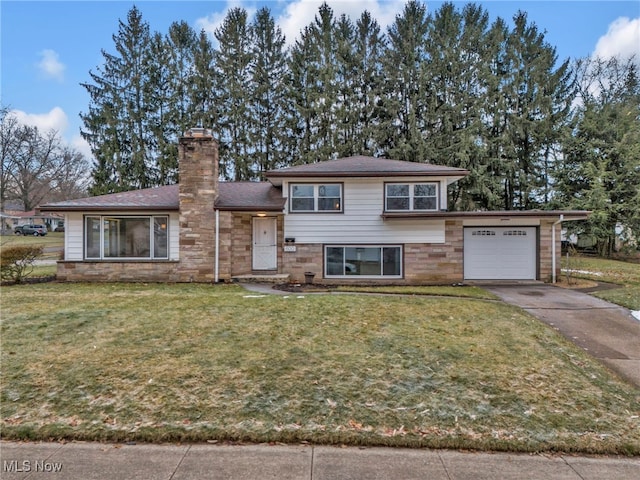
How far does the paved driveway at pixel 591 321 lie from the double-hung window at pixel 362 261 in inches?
133

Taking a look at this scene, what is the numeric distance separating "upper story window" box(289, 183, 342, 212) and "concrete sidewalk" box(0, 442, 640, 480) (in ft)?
33.3

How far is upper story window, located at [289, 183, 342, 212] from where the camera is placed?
12.6 meters

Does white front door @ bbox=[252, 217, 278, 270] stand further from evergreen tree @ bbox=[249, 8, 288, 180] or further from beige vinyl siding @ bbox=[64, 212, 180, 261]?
evergreen tree @ bbox=[249, 8, 288, 180]

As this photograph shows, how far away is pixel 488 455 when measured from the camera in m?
2.88

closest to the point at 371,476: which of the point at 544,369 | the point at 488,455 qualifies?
the point at 488,455

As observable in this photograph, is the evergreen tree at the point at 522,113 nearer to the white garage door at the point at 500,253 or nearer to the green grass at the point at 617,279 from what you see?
the green grass at the point at 617,279

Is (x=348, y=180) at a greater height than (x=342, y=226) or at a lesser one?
greater

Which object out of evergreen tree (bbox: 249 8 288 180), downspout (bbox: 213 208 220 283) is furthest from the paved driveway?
evergreen tree (bbox: 249 8 288 180)

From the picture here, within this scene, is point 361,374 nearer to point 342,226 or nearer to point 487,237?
point 342,226

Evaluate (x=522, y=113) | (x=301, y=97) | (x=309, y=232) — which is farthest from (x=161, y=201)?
(x=522, y=113)

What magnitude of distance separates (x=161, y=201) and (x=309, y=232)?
17.8 ft

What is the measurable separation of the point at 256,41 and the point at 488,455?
30.3m

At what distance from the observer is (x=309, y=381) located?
4121mm

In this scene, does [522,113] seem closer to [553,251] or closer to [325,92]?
[325,92]
